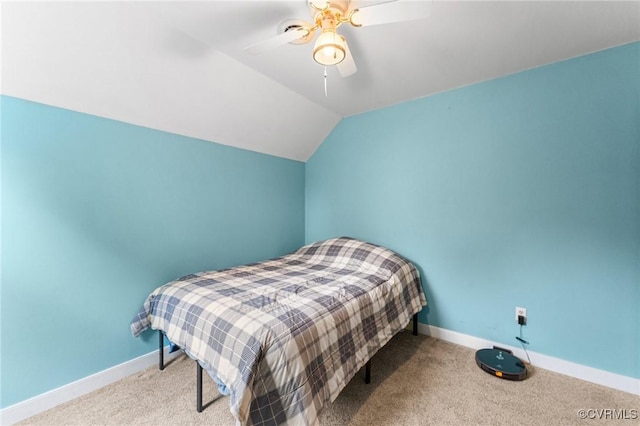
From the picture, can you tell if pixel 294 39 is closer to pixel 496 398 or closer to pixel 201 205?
pixel 201 205

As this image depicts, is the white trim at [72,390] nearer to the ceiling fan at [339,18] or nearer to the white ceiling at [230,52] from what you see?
the white ceiling at [230,52]

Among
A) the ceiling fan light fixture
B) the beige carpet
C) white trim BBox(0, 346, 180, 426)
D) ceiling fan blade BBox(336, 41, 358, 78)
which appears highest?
ceiling fan blade BBox(336, 41, 358, 78)

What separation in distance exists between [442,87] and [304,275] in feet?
6.83

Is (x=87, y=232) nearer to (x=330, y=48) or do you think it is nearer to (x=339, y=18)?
(x=330, y=48)

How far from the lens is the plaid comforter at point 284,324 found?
115cm

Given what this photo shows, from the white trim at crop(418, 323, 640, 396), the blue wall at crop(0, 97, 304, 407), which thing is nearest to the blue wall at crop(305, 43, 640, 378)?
the white trim at crop(418, 323, 640, 396)

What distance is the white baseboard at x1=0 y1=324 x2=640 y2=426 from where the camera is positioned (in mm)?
1479

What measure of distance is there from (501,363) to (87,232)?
3.07 meters

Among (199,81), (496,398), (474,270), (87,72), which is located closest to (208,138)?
(199,81)

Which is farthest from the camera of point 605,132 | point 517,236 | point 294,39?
point 517,236

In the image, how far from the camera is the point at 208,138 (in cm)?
238

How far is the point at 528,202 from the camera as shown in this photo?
6.68 feet

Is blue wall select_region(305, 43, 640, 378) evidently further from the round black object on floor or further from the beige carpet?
the beige carpet

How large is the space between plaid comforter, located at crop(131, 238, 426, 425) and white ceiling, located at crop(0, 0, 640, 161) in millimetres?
1390
